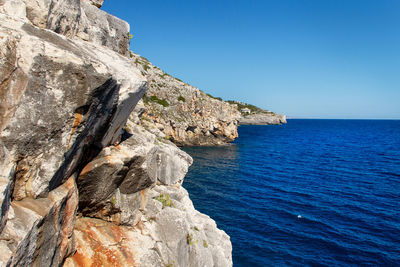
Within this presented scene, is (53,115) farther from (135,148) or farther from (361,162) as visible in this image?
(361,162)

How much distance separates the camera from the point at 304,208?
35.3 metres

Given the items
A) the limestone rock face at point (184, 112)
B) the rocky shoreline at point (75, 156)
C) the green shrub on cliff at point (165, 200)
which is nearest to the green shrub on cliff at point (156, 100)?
the limestone rock face at point (184, 112)

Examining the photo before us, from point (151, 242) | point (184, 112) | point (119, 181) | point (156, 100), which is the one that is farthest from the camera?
point (184, 112)

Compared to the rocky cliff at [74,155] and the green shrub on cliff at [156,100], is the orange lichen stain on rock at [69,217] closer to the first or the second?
the rocky cliff at [74,155]

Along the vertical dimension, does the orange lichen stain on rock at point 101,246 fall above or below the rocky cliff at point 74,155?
below

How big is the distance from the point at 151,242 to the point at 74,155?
17.8 ft

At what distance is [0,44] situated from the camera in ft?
21.5

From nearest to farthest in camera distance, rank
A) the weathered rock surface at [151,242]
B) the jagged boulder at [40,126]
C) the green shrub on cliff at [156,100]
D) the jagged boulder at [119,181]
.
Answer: the jagged boulder at [40,126] → the weathered rock surface at [151,242] → the jagged boulder at [119,181] → the green shrub on cliff at [156,100]

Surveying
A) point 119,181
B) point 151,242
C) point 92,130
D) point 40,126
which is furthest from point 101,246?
point 40,126

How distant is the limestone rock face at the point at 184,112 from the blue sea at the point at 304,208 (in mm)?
24229

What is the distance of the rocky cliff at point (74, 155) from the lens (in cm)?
667

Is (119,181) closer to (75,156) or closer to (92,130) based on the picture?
(75,156)

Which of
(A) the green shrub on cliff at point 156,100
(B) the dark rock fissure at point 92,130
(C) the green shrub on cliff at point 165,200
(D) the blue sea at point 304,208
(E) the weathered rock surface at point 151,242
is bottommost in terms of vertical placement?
(D) the blue sea at point 304,208

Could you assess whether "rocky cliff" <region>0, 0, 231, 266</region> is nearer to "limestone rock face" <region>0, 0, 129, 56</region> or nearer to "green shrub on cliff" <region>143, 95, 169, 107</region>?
"limestone rock face" <region>0, 0, 129, 56</region>
